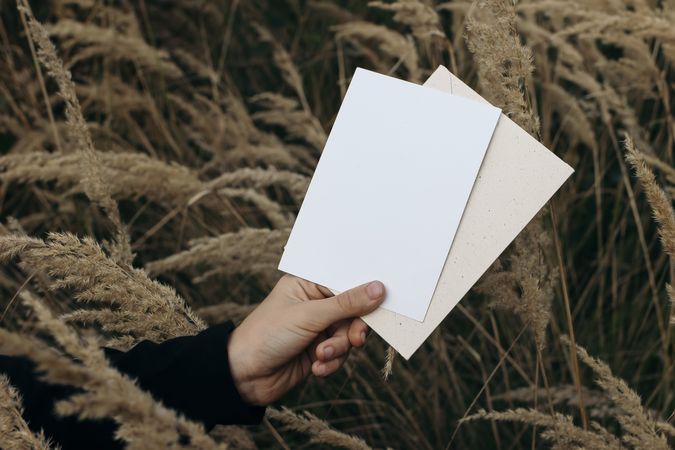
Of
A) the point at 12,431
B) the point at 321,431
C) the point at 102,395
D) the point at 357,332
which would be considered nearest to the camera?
the point at 102,395

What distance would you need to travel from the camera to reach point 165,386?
1262 mm

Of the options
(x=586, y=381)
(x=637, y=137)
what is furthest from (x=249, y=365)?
(x=637, y=137)

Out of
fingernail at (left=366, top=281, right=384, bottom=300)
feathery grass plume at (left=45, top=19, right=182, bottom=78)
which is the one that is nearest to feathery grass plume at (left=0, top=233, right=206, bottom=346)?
fingernail at (left=366, top=281, right=384, bottom=300)

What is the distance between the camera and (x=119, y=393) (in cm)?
72

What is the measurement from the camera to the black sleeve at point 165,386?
1.22 meters

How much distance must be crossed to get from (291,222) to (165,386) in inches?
30.5

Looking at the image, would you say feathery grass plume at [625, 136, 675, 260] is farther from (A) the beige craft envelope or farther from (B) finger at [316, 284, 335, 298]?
(B) finger at [316, 284, 335, 298]

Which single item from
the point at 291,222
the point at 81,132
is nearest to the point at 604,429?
the point at 291,222

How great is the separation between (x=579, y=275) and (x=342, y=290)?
1.39 m

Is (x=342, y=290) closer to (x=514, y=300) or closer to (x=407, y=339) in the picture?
(x=407, y=339)

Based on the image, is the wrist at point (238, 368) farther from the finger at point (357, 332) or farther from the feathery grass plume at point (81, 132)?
the feathery grass plume at point (81, 132)

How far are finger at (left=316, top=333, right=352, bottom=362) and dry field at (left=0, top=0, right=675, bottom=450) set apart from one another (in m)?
0.10

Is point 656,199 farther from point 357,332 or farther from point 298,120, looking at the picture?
point 298,120

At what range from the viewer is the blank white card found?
50.4 inches
